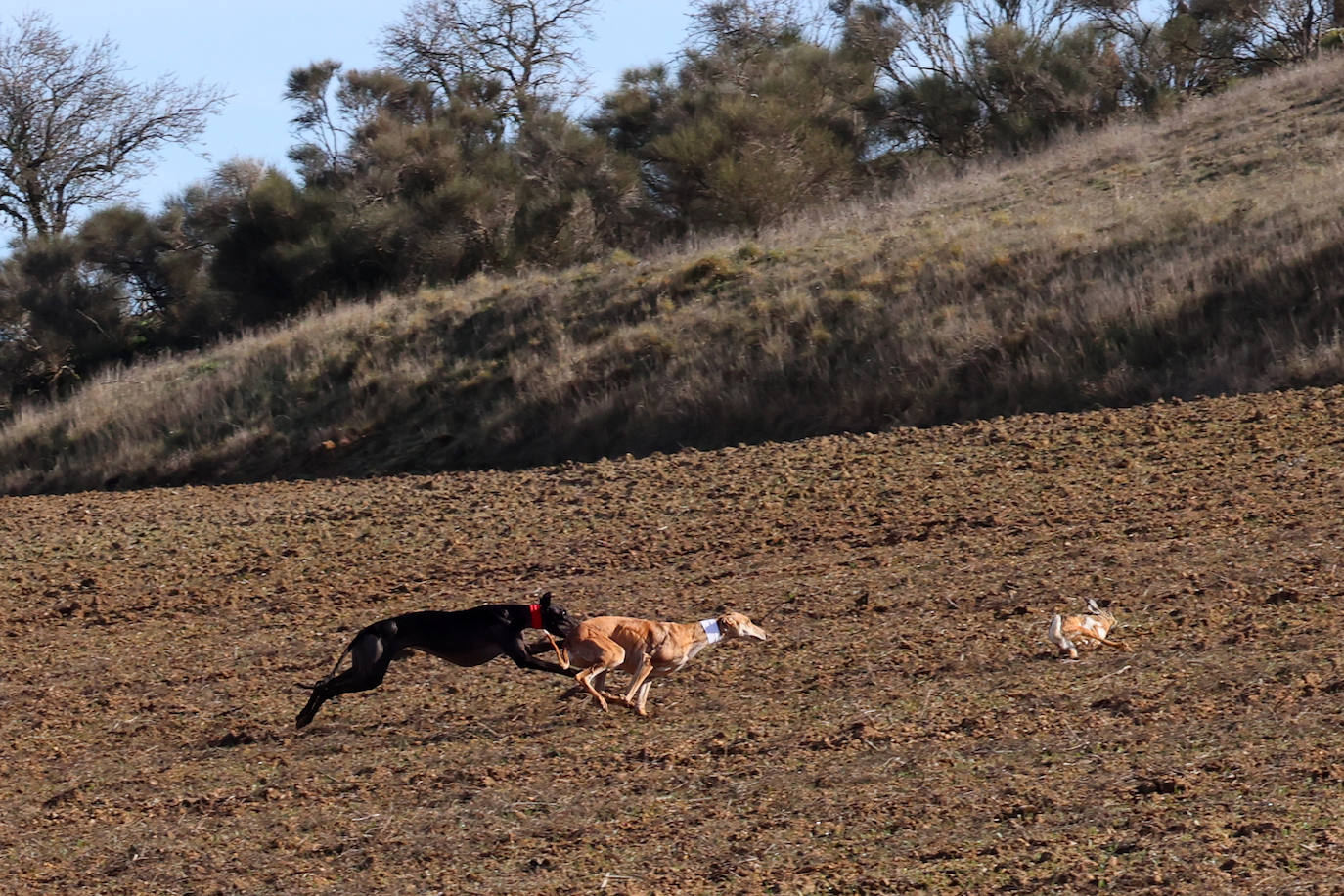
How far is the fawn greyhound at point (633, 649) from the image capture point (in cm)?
759

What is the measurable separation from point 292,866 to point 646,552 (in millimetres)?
6810

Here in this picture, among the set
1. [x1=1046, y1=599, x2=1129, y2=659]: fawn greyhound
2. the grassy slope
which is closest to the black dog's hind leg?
[x1=1046, y1=599, x2=1129, y2=659]: fawn greyhound

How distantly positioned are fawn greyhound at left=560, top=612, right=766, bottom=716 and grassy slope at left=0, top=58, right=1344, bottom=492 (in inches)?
377

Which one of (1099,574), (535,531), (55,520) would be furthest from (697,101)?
(1099,574)

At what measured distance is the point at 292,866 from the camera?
6.06 meters

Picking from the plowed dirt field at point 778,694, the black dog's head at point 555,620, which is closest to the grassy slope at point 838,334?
the plowed dirt field at point 778,694

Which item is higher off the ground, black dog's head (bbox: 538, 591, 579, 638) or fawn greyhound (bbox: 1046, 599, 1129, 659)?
black dog's head (bbox: 538, 591, 579, 638)

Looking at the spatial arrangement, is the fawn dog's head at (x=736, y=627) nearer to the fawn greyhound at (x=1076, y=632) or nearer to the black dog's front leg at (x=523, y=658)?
the black dog's front leg at (x=523, y=658)

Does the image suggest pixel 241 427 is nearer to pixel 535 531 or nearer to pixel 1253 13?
pixel 535 531

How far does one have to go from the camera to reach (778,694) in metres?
7.90

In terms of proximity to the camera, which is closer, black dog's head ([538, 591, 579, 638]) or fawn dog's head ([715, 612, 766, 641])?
black dog's head ([538, 591, 579, 638])

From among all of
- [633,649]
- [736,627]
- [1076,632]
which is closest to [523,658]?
[633,649]

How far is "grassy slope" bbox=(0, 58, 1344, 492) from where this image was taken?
1684 cm

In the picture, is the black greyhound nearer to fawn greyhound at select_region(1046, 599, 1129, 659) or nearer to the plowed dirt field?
the plowed dirt field
